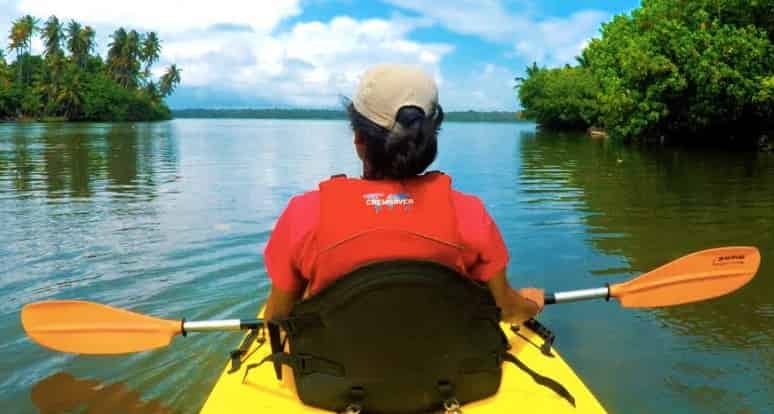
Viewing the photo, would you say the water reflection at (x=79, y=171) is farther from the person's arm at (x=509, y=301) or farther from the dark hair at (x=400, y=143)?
the dark hair at (x=400, y=143)

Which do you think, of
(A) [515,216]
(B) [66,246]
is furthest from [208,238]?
(A) [515,216]

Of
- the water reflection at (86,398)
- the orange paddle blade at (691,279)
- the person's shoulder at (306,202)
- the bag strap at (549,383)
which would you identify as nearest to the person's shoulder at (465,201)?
the person's shoulder at (306,202)

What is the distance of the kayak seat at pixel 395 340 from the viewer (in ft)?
6.81

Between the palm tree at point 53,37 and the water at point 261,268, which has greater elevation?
the palm tree at point 53,37

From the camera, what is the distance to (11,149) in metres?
26.1

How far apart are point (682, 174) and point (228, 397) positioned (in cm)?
1801

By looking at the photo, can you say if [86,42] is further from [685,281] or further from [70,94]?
[685,281]

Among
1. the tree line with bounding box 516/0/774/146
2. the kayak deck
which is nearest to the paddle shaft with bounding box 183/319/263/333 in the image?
the kayak deck

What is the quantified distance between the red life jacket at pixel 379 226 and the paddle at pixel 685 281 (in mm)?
1712

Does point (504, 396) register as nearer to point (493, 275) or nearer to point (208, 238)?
point (493, 275)

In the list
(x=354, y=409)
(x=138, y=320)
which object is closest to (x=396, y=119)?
(x=354, y=409)

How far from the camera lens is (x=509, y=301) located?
2598mm

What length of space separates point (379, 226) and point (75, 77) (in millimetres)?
83683

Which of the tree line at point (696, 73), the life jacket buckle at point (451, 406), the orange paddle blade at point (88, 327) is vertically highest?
the tree line at point (696, 73)
